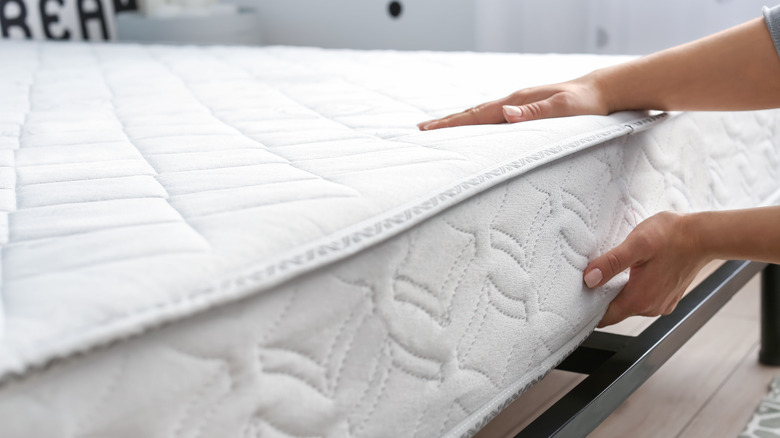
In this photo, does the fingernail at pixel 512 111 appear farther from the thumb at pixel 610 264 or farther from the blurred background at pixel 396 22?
the blurred background at pixel 396 22

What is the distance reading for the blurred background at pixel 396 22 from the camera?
1941mm

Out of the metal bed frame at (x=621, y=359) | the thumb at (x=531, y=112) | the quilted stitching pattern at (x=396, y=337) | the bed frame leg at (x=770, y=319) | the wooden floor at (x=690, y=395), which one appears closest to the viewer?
the quilted stitching pattern at (x=396, y=337)

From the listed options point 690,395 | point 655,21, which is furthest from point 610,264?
point 655,21

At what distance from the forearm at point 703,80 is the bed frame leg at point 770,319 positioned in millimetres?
479

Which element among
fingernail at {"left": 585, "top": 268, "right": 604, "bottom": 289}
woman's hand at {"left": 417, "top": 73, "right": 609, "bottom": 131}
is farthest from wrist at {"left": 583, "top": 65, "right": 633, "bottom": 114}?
fingernail at {"left": 585, "top": 268, "right": 604, "bottom": 289}

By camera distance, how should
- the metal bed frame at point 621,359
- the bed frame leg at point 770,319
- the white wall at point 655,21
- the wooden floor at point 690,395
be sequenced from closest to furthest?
the metal bed frame at point 621,359 → the wooden floor at point 690,395 → the bed frame leg at point 770,319 → the white wall at point 655,21

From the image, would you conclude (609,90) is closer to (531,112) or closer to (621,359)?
(531,112)

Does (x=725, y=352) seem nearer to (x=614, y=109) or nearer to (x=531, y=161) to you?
(x=614, y=109)

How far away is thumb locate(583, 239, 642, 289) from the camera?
68 centimetres

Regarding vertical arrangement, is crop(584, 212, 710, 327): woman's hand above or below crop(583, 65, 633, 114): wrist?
below

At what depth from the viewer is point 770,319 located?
120cm

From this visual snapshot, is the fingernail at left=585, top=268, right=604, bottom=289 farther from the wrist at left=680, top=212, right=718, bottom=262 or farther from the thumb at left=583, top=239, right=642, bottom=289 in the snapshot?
the wrist at left=680, top=212, right=718, bottom=262

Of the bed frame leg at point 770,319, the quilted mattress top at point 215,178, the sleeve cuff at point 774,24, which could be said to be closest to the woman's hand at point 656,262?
the quilted mattress top at point 215,178

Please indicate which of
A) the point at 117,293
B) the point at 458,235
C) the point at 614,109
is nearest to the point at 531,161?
the point at 458,235
